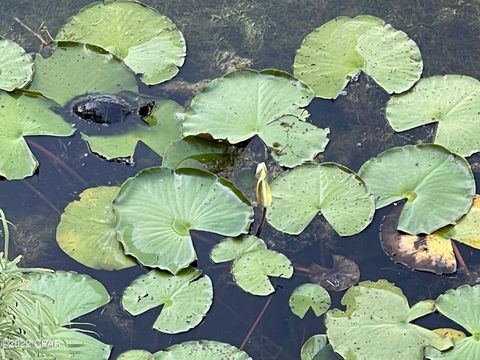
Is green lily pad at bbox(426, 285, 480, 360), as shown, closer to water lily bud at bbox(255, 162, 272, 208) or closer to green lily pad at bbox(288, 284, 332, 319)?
green lily pad at bbox(288, 284, 332, 319)

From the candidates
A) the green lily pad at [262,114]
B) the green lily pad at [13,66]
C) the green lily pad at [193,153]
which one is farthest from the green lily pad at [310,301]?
the green lily pad at [13,66]

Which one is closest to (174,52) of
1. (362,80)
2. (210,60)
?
(210,60)

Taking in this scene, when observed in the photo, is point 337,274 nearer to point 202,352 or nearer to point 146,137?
point 202,352

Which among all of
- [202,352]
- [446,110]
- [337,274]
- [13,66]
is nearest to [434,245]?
[337,274]

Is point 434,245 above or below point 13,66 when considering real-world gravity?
below

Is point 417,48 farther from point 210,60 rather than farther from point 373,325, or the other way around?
point 373,325

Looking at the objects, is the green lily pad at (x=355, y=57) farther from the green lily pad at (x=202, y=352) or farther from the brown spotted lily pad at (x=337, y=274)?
the green lily pad at (x=202, y=352)
